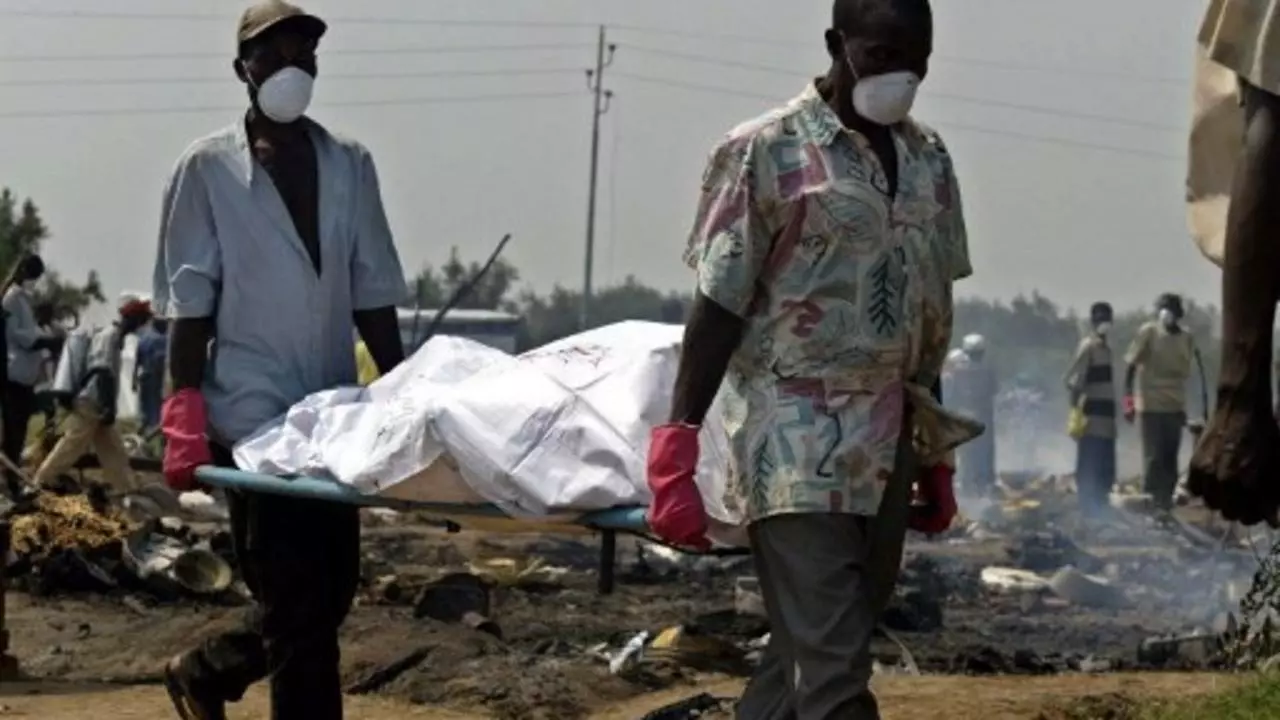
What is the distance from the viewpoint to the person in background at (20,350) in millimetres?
19406

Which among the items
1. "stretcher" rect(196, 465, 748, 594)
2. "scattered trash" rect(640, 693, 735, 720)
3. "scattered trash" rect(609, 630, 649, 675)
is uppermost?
"stretcher" rect(196, 465, 748, 594)

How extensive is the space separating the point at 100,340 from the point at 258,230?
15.9 m

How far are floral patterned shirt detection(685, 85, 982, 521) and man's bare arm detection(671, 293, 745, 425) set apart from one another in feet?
0.12

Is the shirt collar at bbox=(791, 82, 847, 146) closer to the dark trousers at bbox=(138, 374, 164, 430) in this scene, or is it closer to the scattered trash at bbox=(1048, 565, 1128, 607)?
the scattered trash at bbox=(1048, 565, 1128, 607)

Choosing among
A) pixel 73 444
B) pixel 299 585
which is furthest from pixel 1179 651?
pixel 73 444

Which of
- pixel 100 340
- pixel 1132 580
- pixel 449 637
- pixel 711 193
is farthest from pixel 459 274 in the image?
pixel 711 193

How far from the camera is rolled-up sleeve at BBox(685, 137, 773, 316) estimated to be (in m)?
5.75

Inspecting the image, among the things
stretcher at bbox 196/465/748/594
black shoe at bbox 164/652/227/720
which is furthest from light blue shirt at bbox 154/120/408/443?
black shoe at bbox 164/652/227/720

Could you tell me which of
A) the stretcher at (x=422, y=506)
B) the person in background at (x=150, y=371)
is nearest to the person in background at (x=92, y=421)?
the person in background at (x=150, y=371)

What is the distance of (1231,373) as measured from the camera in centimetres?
384

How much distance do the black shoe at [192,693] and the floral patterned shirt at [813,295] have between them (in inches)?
95.9

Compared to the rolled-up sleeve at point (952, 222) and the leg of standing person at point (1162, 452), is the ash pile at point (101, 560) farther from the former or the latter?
the leg of standing person at point (1162, 452)

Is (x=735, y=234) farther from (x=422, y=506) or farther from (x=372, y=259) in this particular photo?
(x=372, y=259)

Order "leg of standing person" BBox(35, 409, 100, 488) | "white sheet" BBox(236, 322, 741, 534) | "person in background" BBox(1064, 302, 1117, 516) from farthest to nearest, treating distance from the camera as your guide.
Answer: "person in background" BBox(1064, 302, 1117, 516), "leg of standing person" BBox(35, 409, 100, 488), "white sheet" BBox(236, 322, 741, 534)
